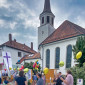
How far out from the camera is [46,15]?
2253 centimetres

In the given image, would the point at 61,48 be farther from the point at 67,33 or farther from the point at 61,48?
the point at 67,33

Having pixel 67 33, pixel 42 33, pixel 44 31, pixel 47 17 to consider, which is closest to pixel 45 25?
pixel 44 31

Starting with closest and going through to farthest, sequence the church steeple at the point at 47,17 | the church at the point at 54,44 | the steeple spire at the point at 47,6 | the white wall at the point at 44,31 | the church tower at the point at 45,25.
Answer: the church at the point at 54,44 < the white wall at the point at 44,31 < the church tower at the point at 45,25 < the church steeple at the point at 47,17 < the steeple spire at the point at 47,6

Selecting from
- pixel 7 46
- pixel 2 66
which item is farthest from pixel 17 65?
pixel 7 46

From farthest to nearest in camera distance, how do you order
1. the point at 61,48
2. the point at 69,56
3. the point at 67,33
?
1. the point at 67,33
2. the point at 61,48
3. the point at 69,56

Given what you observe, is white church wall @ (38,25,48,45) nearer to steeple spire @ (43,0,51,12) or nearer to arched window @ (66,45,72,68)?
steeple spire @ (43,0,51,12)

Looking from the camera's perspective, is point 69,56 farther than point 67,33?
No

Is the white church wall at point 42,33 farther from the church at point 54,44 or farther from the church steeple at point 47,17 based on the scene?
the church steeple at point 47,17

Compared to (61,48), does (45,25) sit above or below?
above

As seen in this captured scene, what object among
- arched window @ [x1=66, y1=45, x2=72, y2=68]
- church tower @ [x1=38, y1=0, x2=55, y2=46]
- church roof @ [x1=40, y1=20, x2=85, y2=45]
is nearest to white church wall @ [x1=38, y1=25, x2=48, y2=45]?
church tower @ [x1=38, y1=0, x2=55, y2=46]

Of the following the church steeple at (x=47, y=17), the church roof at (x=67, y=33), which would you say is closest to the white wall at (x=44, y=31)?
the church steeple at (x=47, y=17)

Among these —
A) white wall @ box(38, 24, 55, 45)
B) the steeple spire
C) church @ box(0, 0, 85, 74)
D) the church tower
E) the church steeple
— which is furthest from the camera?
the steeple spire

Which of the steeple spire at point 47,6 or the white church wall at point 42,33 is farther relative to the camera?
the steeple spire at point 47,6

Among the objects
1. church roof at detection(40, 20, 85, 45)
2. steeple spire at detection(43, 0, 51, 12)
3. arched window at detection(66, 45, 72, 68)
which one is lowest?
arched window at detection(66, 45, 72, 68)
